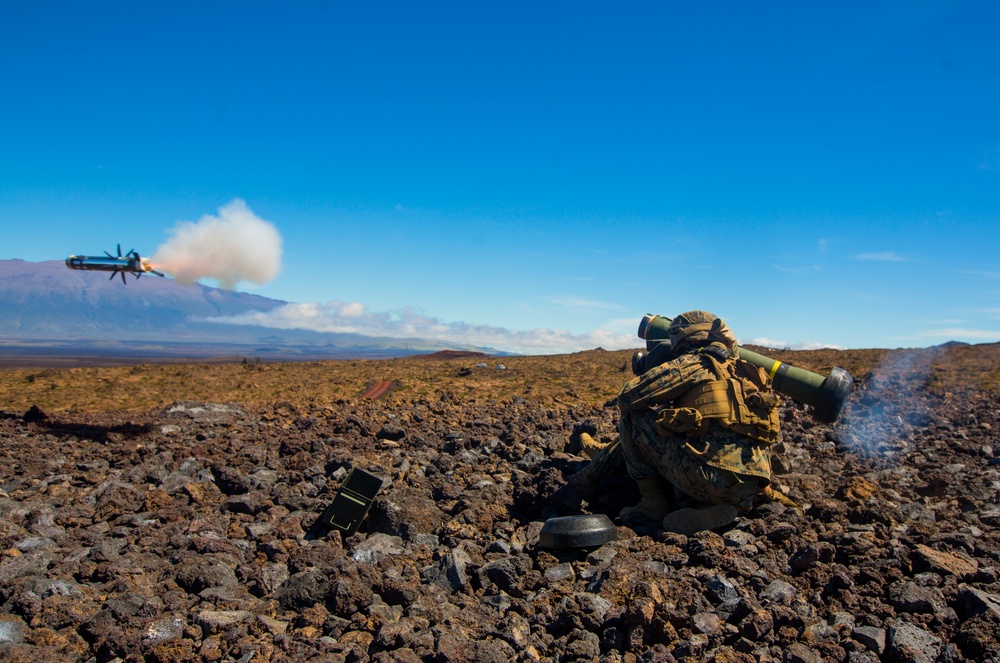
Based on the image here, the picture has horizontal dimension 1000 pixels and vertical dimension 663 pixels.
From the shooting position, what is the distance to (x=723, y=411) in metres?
7.41

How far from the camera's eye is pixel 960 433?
11766 mm

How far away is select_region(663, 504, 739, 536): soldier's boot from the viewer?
696 centimetres

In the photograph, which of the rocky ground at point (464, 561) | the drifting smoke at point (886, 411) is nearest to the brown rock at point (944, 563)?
the rocky ground at point (464, 561)

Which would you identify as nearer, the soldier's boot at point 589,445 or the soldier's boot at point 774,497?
the soldier's boot at point 774,497

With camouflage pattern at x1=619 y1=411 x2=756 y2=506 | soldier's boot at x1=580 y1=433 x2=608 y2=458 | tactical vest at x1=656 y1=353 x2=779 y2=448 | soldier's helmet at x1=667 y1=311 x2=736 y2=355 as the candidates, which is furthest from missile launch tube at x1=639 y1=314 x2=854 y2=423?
soldier's boot at x1=580 y1=433 x2=608 y2=458

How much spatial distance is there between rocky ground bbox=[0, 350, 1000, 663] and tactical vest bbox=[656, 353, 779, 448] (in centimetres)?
98

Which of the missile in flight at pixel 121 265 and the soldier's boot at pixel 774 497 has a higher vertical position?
the missile in flight at pixel 121 265

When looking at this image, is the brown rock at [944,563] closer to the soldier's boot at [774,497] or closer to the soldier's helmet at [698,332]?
the soldier's boot at [774,497]

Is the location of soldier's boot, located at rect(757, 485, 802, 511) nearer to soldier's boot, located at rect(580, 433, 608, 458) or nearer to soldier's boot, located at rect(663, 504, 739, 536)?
soldier's boot, located at rect(663, 504, 739, 536)

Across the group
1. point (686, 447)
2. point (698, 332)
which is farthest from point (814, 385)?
point (686, 447)

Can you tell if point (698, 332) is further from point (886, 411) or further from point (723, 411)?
point (886, 411)

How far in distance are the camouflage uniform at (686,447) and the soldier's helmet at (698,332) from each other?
9.9 inches

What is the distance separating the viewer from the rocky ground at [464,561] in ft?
15.4

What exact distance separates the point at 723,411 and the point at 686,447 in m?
0.59
